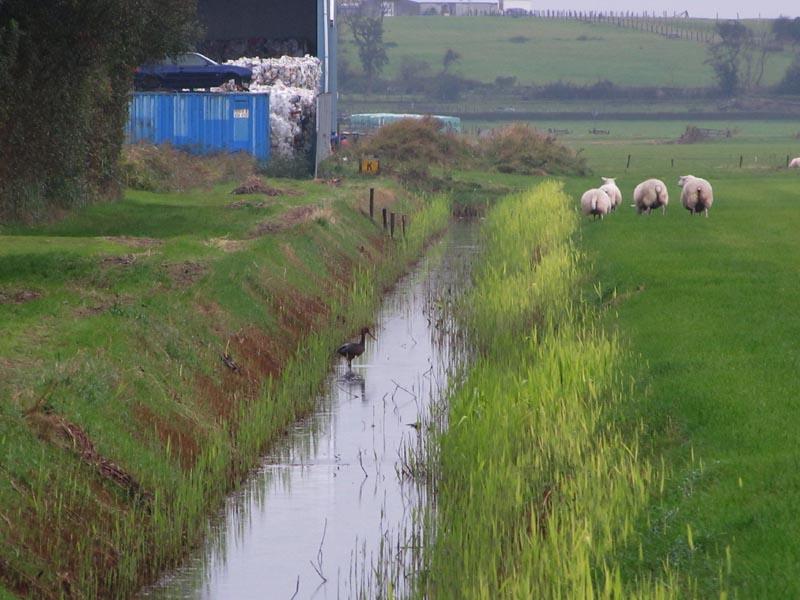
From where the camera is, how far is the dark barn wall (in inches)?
2314

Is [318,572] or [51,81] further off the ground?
[51,81]

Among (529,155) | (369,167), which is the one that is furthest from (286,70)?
(529,155)

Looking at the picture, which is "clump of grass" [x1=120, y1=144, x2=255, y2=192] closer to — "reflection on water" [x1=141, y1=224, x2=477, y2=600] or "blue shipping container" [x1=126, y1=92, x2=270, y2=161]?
"blue shipping container" [x1=126, y1=92, x2=270, y2=161]

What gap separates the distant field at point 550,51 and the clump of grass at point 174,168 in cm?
10409

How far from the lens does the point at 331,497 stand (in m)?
15.4

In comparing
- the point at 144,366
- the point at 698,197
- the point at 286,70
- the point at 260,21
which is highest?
the point at 260,21

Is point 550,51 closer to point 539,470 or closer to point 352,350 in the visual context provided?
point 352,350

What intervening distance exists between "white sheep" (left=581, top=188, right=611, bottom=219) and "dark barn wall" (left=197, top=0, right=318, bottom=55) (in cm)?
2280

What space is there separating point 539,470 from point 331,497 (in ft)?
9.49

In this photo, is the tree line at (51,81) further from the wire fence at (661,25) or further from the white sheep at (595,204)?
the wire fence at (661,25)

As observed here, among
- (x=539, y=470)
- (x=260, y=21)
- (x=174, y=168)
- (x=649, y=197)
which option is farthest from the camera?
(x=260, y=21)

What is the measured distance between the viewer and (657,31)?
185 m

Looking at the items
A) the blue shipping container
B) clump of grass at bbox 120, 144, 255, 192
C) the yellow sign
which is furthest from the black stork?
the yellow sign

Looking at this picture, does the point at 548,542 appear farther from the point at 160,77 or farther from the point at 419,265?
the point at 160,77
